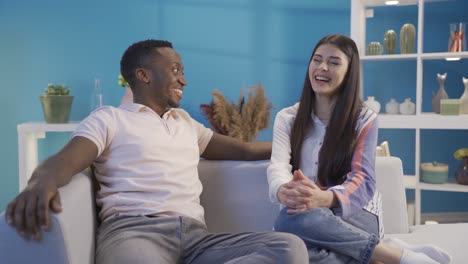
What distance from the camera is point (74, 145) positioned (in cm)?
144

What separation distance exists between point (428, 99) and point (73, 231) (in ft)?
9.74

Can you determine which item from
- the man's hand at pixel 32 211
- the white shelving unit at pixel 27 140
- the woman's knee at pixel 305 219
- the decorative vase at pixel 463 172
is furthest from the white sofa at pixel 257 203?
the white shelving unit at pixel 27 140

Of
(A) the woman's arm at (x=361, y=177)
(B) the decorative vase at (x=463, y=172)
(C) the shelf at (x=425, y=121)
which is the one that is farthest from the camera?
(B) the decorative vase at (x=463, y=172)

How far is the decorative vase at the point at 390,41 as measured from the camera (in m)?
3.27

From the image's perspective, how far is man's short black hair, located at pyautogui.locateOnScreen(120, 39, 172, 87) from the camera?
71.9 inches

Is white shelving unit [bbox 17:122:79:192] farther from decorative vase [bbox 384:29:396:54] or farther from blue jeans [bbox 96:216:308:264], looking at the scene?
decorative vase [bbox 384:29:396:54]

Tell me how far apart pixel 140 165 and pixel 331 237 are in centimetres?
64

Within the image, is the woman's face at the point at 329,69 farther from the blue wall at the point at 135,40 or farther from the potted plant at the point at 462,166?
the blue wall at the point at 135,40

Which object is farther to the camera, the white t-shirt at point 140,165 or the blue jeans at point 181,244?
the white t-shirt at point 140,165

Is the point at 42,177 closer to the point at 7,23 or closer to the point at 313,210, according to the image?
the point at 313,210

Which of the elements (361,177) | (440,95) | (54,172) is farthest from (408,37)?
(54,172)

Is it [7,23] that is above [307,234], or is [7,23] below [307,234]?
above

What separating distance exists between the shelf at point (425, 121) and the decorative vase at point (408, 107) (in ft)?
0.30

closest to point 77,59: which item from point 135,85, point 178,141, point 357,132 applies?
point 135,85
